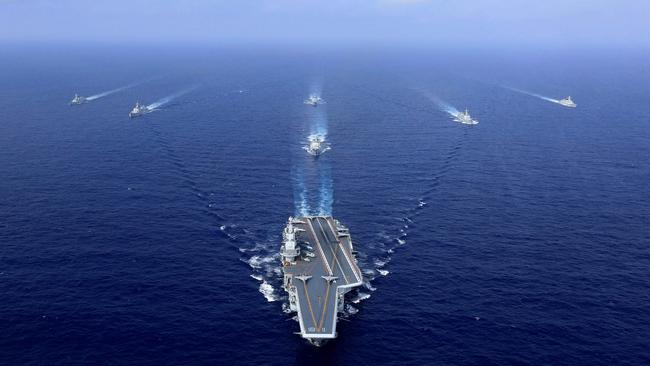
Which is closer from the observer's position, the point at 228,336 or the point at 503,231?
the point at 228,336

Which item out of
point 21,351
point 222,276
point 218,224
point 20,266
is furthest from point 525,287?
point 20,266

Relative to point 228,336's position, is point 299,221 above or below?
above

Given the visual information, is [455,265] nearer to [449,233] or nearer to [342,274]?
[449,233]

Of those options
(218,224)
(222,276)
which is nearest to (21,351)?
(222,276)

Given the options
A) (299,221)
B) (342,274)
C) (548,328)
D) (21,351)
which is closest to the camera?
(21,351)

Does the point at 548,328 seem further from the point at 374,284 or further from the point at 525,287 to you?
the point at 374,284

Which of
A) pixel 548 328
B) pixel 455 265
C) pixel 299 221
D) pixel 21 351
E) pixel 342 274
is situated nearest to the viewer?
pixel 21 351

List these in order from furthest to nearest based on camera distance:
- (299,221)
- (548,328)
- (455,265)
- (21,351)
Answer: (299,221), (455,265), (548,328), (21,351)
